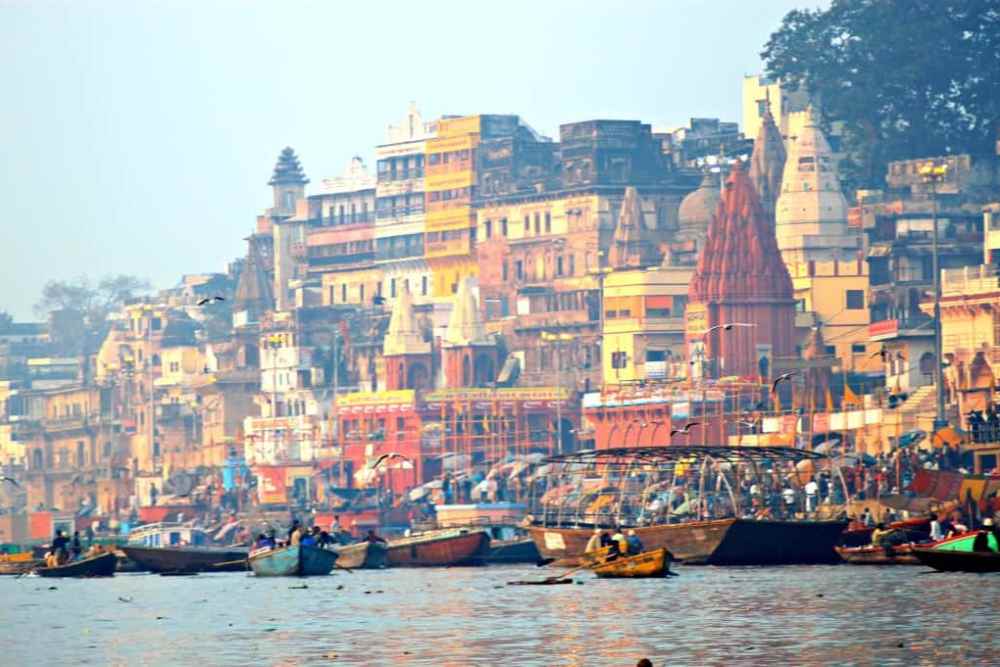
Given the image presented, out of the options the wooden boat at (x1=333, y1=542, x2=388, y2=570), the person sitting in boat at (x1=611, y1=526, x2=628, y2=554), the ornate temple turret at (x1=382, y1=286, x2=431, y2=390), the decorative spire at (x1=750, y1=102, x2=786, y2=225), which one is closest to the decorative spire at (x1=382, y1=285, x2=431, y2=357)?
the ornate temple turret at (x1=382, y1=286, x2=431, y2=390)

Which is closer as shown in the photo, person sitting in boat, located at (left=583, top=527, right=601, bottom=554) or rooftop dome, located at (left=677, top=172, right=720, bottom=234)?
person sitting in boat, located at (left=583, top=527, right=601, bottom=554)

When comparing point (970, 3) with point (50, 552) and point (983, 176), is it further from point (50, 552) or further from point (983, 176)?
point (50, 552)

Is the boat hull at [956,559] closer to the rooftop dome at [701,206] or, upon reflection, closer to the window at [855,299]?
the window at [855,299]

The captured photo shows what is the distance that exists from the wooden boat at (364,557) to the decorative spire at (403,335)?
72490mm

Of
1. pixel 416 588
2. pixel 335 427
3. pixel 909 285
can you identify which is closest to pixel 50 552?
pixel 416 588

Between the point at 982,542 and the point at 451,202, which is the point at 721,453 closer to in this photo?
the point at 982,542

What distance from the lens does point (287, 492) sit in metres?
174

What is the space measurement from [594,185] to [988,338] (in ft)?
180

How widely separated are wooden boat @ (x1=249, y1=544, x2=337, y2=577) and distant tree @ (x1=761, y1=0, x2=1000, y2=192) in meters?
87.8

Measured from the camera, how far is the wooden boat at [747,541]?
91.7 m

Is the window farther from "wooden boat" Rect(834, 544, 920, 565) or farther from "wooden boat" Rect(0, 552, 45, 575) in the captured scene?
"wooden boat" Rect(834, 544, 920, 565)

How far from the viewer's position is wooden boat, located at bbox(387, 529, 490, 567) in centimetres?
10581

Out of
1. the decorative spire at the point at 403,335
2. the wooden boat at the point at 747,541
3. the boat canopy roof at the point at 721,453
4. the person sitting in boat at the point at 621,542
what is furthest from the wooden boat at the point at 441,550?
the decorative spire at the point at 403,335

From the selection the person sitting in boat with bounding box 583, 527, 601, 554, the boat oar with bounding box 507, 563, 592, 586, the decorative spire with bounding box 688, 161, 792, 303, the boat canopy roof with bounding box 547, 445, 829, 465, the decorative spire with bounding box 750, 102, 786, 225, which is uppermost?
the decorative spire with bounding box 750, 102, 786, 225
